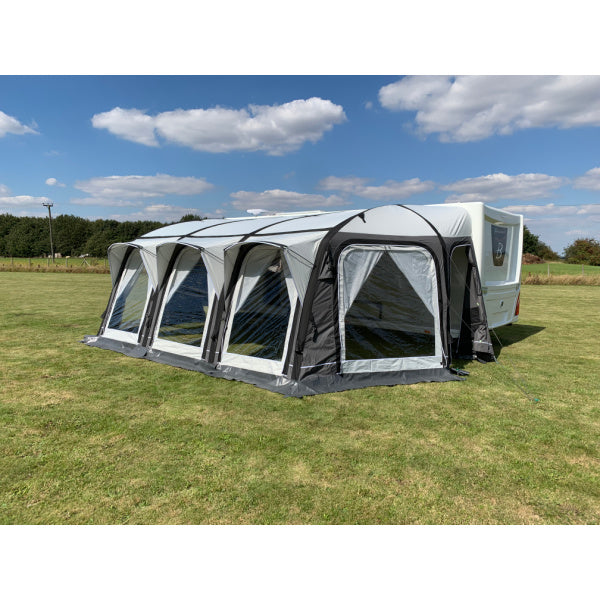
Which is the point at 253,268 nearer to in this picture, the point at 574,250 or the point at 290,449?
the point at 290,449

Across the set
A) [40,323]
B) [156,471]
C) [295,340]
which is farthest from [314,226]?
[40,323]

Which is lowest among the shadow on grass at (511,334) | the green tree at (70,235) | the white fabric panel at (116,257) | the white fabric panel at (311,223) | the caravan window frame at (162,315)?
the shadow on grass at (511,334)

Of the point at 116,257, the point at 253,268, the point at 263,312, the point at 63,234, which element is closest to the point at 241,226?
the point at 253,268

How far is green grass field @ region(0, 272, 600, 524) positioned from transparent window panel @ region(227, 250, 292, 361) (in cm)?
58

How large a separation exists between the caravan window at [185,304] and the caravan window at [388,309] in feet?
7.34

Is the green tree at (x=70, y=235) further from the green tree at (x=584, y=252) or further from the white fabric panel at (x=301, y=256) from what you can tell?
the white fabric panel at (x=301, y=256)

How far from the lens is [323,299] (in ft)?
18.6

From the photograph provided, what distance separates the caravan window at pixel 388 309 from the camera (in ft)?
19.1

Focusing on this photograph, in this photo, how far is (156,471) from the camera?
138 inches

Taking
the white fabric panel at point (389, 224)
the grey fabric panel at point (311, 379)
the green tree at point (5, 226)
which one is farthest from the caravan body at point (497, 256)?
the green tree at point (5, 226)

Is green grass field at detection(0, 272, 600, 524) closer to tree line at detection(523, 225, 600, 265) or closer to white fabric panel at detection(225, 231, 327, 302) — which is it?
white fabric panel at detection(225, 231, 327, 302)

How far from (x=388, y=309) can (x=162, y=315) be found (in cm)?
356

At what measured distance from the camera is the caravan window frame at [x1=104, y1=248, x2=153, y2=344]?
748 cm

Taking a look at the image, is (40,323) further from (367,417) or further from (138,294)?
(367,417)
